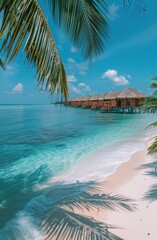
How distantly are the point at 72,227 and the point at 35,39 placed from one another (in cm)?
277

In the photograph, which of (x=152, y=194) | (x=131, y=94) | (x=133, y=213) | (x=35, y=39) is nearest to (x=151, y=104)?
(x=152, y=194)

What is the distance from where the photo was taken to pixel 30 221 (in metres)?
3.60

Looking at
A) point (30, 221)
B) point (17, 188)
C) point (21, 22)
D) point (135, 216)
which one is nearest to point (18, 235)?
point (30, 221)

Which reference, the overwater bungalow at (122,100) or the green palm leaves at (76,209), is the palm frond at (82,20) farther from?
the overwater bungalow at (122,100)

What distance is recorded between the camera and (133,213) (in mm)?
3359

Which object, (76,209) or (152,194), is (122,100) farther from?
(76,209)

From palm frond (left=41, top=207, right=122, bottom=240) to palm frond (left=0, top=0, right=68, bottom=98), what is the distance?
2.10 m

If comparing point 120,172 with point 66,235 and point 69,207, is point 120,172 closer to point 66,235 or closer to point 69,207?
point 69,207

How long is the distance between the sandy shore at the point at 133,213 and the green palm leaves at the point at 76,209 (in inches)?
6.0

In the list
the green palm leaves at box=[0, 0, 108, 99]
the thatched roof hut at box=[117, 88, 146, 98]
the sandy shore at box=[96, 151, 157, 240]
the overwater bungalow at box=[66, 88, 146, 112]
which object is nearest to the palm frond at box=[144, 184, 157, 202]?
the sandy shore at box=[96, 151, 157, 240]

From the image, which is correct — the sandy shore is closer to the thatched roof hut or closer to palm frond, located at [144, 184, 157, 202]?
palm frond, located at [144, 184, 157, 202]

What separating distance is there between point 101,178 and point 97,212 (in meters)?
1.99

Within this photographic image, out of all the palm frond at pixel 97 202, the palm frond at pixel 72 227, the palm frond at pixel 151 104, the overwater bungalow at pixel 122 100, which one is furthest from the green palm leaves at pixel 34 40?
the overwater bungalow at pixel 122 100

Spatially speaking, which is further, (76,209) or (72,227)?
(76,209)
